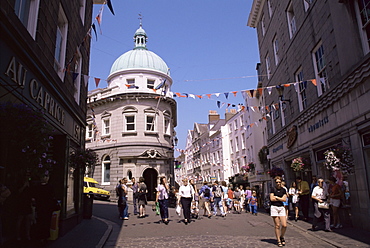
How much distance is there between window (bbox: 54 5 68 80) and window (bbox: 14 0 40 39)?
2127mm

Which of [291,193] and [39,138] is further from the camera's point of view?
[291,193]

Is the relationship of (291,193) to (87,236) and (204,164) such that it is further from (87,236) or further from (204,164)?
(204,164)

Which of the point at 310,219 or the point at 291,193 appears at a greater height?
the point at 291,193

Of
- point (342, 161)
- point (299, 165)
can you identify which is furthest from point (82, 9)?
point (342, 161)

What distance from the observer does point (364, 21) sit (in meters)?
9.17

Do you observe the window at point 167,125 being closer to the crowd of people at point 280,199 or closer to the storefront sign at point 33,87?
the crowd of people at point 280,199

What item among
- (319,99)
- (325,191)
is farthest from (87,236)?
(319,99)

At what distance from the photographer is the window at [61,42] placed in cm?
941

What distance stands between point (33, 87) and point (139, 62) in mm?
23290

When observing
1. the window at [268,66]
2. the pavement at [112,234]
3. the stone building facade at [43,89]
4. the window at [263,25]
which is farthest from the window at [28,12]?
the window at [263,25]

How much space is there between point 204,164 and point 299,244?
158ft

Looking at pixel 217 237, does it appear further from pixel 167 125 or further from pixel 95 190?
pixel 167 125

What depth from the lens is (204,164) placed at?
181ft

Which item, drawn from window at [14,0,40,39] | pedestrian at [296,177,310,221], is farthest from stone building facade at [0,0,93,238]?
pedestrian at [296,177,310,221]
